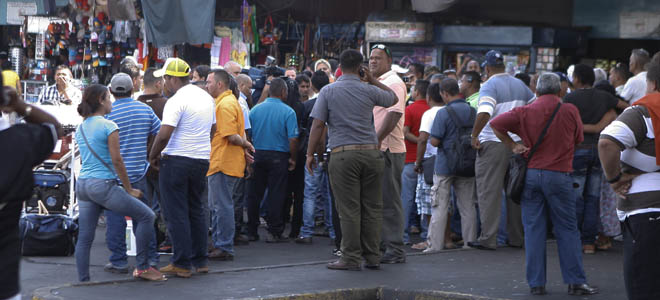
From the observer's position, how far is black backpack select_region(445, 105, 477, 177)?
1055cm

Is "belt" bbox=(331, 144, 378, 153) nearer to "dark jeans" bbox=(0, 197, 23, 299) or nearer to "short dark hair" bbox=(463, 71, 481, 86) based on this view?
"short dark hair" bbox=(463, 71, 481, 86)

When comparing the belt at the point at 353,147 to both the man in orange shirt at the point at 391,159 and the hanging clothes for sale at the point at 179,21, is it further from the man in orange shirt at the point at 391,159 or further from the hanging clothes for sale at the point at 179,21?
the hanging clothes for sale at the point at 179,21

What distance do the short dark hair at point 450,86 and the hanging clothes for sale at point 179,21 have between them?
26.4 ft

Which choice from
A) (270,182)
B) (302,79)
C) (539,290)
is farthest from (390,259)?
(302,79)

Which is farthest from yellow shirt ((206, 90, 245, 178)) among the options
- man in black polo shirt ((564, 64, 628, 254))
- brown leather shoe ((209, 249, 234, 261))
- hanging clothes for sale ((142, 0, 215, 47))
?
hanging clothes for sale ((142, 0, 215, 47))

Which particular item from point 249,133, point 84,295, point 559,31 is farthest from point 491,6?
point 84,295

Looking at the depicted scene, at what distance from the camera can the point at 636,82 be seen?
1145 cm

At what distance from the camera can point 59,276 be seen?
9.12 meters

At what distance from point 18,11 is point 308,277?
42.7 ft

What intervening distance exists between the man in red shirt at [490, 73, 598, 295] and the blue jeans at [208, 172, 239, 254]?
321cm

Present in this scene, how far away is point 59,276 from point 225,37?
1013 centimetres

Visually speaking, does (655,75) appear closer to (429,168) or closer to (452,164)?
(452,164)

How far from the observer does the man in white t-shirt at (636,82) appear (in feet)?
37.6

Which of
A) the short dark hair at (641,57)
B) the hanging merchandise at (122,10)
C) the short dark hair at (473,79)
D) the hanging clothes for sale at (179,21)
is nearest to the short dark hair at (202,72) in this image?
the short dark hair at (473,79)
